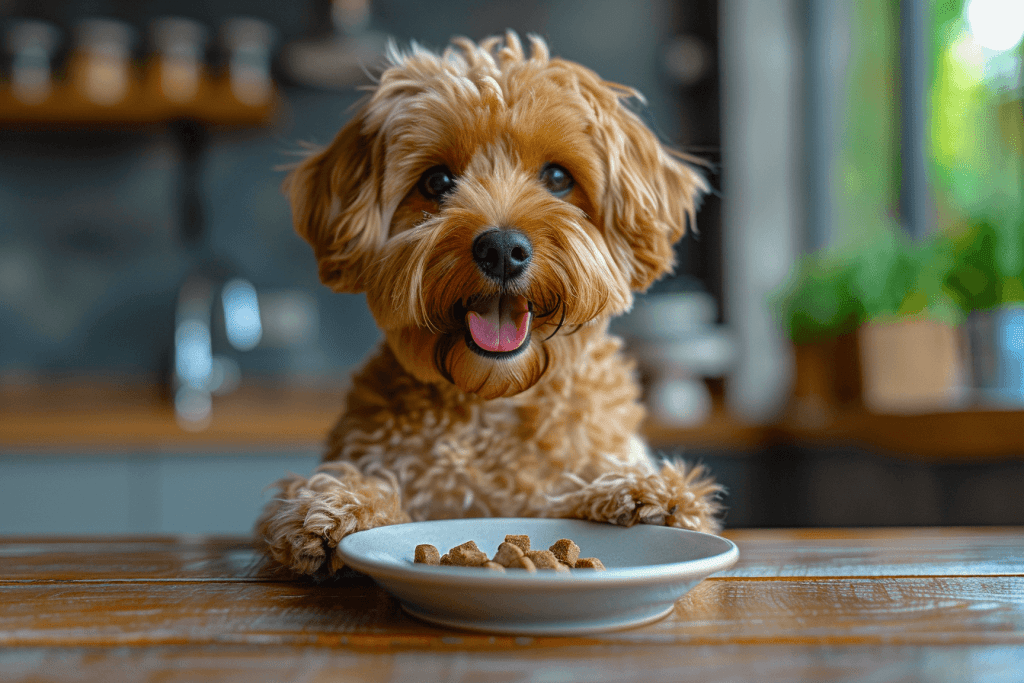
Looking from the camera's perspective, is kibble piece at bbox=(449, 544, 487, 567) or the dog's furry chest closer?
kibble piece at bbox=(449, 544, 487, 567)

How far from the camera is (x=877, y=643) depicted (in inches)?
26.3

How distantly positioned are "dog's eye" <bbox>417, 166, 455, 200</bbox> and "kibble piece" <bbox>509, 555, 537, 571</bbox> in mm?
473

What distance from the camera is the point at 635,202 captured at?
1083mm

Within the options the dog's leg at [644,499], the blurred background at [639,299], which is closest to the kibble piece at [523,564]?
the dog's leg at [644,499]

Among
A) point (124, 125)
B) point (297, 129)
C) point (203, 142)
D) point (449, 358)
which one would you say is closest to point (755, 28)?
point (297, 129)

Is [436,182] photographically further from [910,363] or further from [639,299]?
[639,299]

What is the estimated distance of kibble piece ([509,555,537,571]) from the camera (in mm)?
741

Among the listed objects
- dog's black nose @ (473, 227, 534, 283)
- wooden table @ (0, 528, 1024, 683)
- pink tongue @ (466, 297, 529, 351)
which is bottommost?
wooden table @ (0, 528, 1024, 683)

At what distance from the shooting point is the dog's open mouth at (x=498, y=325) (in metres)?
0.97

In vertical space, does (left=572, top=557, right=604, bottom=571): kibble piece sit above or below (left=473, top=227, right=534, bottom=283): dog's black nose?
below

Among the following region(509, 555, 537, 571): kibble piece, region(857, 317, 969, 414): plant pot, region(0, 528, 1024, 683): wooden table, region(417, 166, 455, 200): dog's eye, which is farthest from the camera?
region(857, 317, 969, 414): plant pot

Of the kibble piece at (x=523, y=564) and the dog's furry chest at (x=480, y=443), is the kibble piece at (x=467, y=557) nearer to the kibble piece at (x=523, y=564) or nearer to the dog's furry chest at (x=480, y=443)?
the kibble piece at (x=523, y=564)

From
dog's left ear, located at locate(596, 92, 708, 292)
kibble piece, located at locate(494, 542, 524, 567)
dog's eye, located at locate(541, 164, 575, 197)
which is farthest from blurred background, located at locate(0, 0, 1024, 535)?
kibble piece, located at locate(494, 542, 524, 567)

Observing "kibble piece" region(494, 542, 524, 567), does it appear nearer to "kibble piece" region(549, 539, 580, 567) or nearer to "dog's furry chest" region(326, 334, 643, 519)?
"kibble piece" region(549, 539, 580, 567)
